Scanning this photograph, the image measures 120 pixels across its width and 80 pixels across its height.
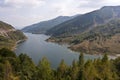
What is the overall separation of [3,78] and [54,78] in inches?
716

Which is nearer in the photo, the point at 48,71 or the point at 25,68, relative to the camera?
the point at 48,71

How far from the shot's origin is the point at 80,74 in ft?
279

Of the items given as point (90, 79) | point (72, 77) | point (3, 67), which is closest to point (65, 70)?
point (72, 77)

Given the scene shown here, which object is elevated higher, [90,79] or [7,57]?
[7,57]

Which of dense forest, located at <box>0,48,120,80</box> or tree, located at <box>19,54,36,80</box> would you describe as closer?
dense forest, located at <box>0,48,120,80</box>

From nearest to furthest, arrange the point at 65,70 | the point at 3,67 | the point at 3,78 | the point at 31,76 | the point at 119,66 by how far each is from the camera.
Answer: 1. the point at 3,78
2. the point at 3,67
3. the point at 31,76
4. the point at 65,70
5. the point at 119,66

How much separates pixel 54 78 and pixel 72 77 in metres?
6.50

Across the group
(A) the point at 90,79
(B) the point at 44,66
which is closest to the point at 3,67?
(B) the point at 44,66

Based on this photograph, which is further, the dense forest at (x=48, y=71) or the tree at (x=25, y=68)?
the tree at (x=25, y=68)

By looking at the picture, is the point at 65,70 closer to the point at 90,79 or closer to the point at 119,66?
the point at 90,79

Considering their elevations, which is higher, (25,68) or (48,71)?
(48,71)

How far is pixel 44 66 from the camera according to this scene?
3302 inches

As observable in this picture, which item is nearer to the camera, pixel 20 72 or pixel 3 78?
pixel 3 78

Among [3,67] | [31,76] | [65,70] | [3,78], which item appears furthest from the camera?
[65,70]
